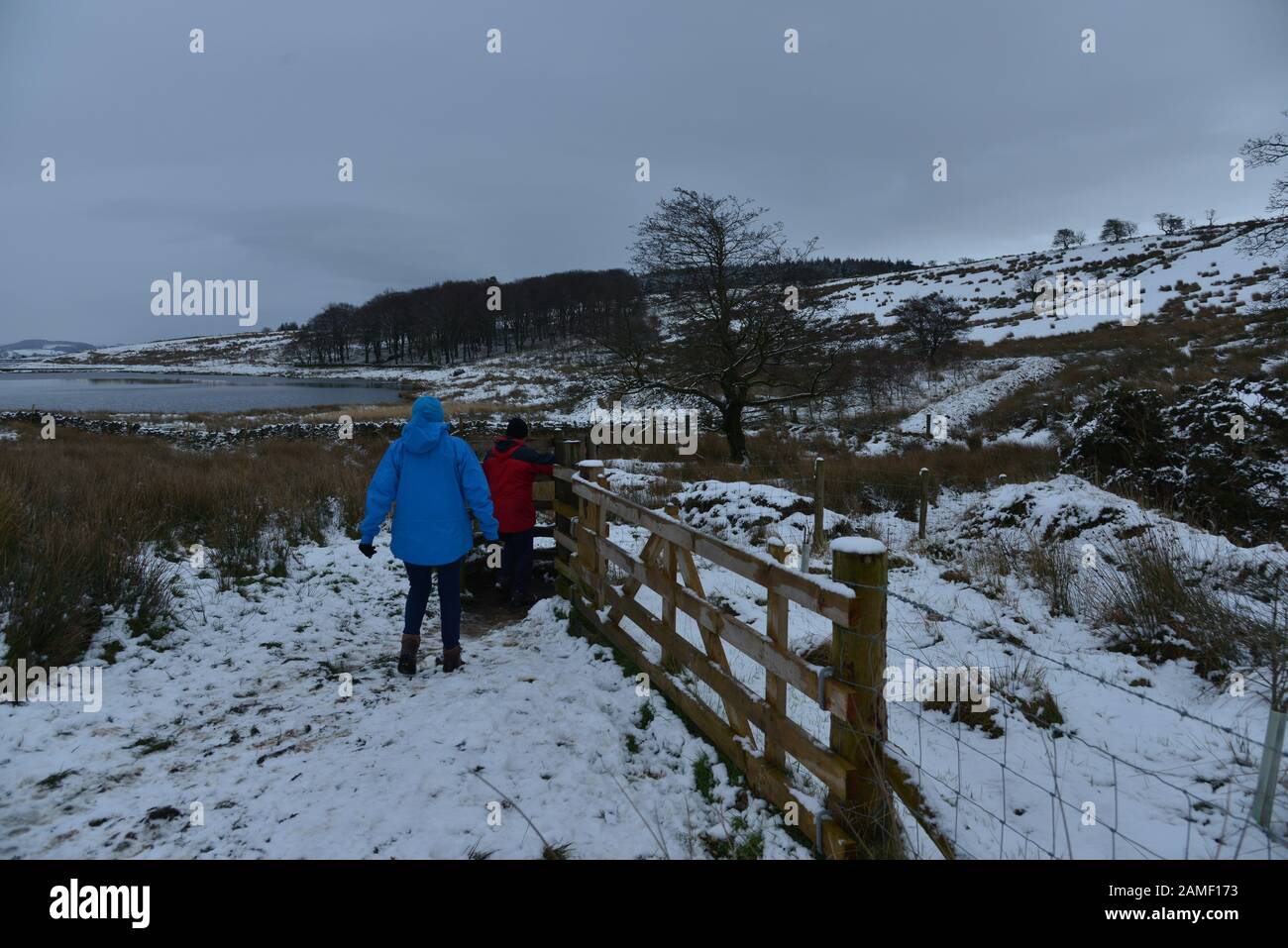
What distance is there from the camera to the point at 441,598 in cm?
482

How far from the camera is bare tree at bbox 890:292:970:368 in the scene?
34500 mm

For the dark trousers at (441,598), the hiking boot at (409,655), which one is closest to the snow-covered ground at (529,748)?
the hiking boot at (409,655)

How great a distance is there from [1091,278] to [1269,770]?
61.4 meters

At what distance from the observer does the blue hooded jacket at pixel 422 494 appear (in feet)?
15.3

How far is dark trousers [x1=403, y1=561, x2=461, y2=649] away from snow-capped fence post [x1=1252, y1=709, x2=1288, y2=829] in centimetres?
453

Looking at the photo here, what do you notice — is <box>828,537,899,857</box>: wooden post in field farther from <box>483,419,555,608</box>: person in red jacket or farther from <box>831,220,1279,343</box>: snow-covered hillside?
<box>831,220,1279,343</box>: snow-covered hillside

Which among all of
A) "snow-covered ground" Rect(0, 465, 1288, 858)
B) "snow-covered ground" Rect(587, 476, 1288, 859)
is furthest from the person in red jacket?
"snow-covered ground" Rect(587, 476, 1288, 859)

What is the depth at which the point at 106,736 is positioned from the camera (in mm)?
3719

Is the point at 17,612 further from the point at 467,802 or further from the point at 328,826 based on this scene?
the point at 467,802

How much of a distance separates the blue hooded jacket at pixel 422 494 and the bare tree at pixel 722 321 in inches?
523

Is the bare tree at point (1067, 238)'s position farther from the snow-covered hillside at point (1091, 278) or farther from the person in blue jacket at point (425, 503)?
the person in blue jacket at point (425, 503)

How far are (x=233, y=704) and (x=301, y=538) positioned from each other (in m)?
4.40

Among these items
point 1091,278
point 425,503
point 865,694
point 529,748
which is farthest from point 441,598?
point 1091,278

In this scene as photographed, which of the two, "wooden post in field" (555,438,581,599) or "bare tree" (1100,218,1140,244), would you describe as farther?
"bare tree" (1100,218,1140,244)
